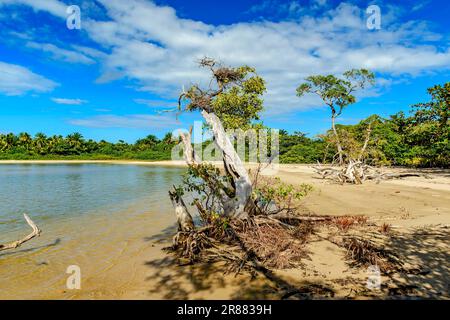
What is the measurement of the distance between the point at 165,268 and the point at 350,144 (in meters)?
16.6

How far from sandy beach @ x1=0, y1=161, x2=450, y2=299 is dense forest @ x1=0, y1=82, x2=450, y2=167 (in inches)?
146

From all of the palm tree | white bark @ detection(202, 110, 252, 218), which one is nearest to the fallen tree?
white bark @ detection(202, 110, 252, 218)

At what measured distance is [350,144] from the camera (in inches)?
771

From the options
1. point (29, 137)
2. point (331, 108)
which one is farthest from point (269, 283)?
point (29, 137)

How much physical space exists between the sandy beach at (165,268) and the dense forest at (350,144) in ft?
12.2

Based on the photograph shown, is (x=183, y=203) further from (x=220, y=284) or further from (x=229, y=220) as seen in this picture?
(x=220, y=284)

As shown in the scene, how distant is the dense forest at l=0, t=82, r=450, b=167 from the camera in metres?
19.9

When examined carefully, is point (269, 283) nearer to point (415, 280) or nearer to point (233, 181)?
point (415, 280)

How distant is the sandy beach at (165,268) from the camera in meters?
5.07

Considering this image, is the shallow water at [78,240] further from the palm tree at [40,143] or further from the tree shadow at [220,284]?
the palm tree at [40,143]

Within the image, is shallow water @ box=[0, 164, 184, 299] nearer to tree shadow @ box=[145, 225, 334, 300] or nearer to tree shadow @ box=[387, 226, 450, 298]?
tree shadow @ box=[145, 225, 334, 300]

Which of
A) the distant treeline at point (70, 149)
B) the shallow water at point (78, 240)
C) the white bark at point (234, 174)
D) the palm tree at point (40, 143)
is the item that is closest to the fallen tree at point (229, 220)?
the white bark at point (234, 174)

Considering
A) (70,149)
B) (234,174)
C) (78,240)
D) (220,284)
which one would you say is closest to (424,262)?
(220,284)

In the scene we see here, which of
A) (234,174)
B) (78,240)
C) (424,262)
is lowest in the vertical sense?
(78,240)
